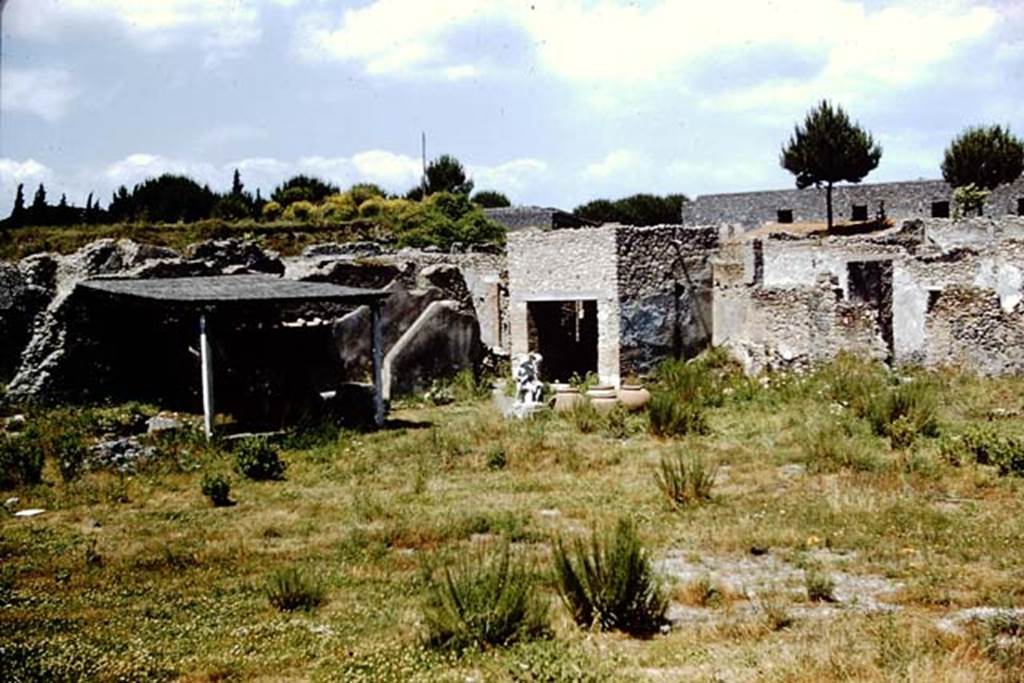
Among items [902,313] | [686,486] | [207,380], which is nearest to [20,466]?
[207,380]

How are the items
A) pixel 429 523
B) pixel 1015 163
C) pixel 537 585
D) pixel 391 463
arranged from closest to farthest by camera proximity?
1. pixel 537 585
2. pixel 429 523
3. pixel 391 463
4. pixel 1015 163

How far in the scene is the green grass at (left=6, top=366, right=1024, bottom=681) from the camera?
6.49 metres

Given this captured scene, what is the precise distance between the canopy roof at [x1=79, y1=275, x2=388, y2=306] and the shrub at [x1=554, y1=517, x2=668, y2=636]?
32.0 feet

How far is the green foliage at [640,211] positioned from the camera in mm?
66625

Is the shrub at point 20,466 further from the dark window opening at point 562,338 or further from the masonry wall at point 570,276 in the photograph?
the dark window opening at point 562,338

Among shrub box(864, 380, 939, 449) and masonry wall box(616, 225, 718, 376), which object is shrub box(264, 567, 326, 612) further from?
masonry wall box(616, 225, 718, 376)

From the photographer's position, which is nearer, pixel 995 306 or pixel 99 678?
pixel 99 678

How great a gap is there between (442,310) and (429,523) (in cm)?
1179

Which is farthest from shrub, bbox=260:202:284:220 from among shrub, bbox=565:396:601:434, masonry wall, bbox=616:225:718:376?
shrub, bbox=565:396:601:434

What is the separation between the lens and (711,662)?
6.44 m

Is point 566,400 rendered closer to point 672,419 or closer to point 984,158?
point 672,419

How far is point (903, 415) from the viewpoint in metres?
14.6

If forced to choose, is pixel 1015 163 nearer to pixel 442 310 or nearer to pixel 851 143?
pixel 851 143

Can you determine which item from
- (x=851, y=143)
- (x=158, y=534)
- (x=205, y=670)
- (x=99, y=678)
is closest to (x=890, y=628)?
(x=205, y=670)
